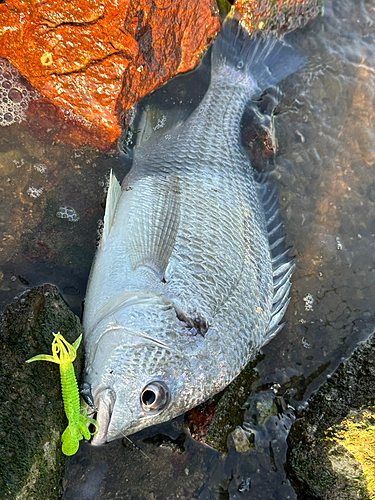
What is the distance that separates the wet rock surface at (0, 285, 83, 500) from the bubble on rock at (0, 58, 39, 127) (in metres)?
1.56

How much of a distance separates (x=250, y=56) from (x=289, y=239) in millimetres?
1904

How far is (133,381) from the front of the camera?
8.18 ft

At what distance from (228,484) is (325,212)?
2.71m

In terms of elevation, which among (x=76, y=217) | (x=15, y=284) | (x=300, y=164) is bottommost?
(x=15, y=284)

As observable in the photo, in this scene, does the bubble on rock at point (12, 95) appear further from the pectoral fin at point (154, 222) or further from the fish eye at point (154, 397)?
the fish eye at point (154, 397)

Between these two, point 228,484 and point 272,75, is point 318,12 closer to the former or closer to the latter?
point 272,75

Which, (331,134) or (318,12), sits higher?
(318,12)

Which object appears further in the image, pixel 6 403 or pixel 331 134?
pixel 331 134

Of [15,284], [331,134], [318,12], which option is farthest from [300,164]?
[15,284]

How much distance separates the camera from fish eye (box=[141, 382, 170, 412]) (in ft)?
8.29

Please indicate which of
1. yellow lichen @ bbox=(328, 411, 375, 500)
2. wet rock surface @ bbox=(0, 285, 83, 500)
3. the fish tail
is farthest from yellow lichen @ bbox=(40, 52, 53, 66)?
yellow lichen @ bbox=(328, 411, 375, 500)

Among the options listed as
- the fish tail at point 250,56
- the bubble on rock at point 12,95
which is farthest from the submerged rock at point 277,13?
the bubble on rock at point 12,95

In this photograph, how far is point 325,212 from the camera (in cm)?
418

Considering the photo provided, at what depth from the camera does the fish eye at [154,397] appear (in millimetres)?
2527
